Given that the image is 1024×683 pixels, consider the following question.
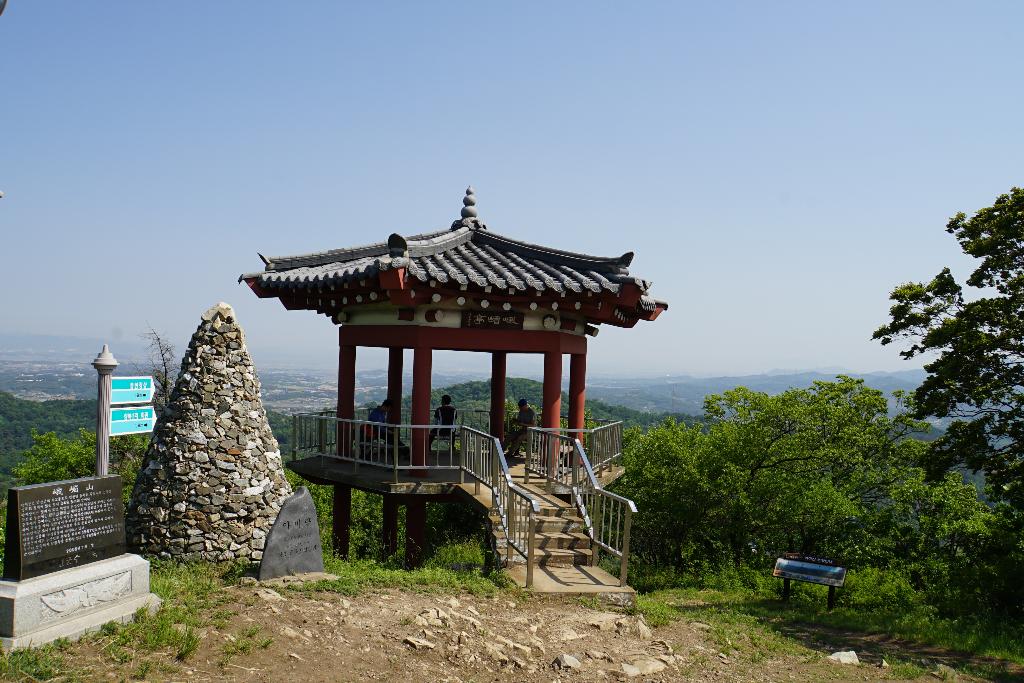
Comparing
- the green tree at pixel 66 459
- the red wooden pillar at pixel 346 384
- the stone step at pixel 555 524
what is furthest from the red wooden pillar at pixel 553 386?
the green tree at pixel 66 459

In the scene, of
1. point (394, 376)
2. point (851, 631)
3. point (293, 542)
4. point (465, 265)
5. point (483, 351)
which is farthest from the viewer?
point (394, 376)

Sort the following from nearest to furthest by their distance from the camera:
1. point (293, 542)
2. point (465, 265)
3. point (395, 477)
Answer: point (293, 542) < point (395, 477) < point (465, 265)

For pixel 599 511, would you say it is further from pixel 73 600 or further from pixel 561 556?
pixel 73 600

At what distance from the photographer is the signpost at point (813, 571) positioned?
35.8 feet

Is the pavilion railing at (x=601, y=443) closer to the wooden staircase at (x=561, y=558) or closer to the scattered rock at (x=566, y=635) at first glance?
the wooden staircase at (x=561, y=558)

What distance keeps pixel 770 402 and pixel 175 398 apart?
13586 millimetres

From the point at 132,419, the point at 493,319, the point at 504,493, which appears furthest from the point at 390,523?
the point at 132,419

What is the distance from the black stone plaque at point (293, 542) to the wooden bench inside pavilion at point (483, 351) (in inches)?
94.4

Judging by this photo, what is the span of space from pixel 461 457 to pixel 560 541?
220cm

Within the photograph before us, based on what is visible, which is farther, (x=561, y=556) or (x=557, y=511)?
(x=557, y=511)

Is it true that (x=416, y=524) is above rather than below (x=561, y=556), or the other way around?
below

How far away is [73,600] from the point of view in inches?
242

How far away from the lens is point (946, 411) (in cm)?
1052

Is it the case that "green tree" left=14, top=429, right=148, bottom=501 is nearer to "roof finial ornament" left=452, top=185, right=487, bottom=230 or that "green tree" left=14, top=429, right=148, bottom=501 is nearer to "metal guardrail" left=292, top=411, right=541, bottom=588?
"metal guardrail" left=292, top=411, right=541, bottom=588
